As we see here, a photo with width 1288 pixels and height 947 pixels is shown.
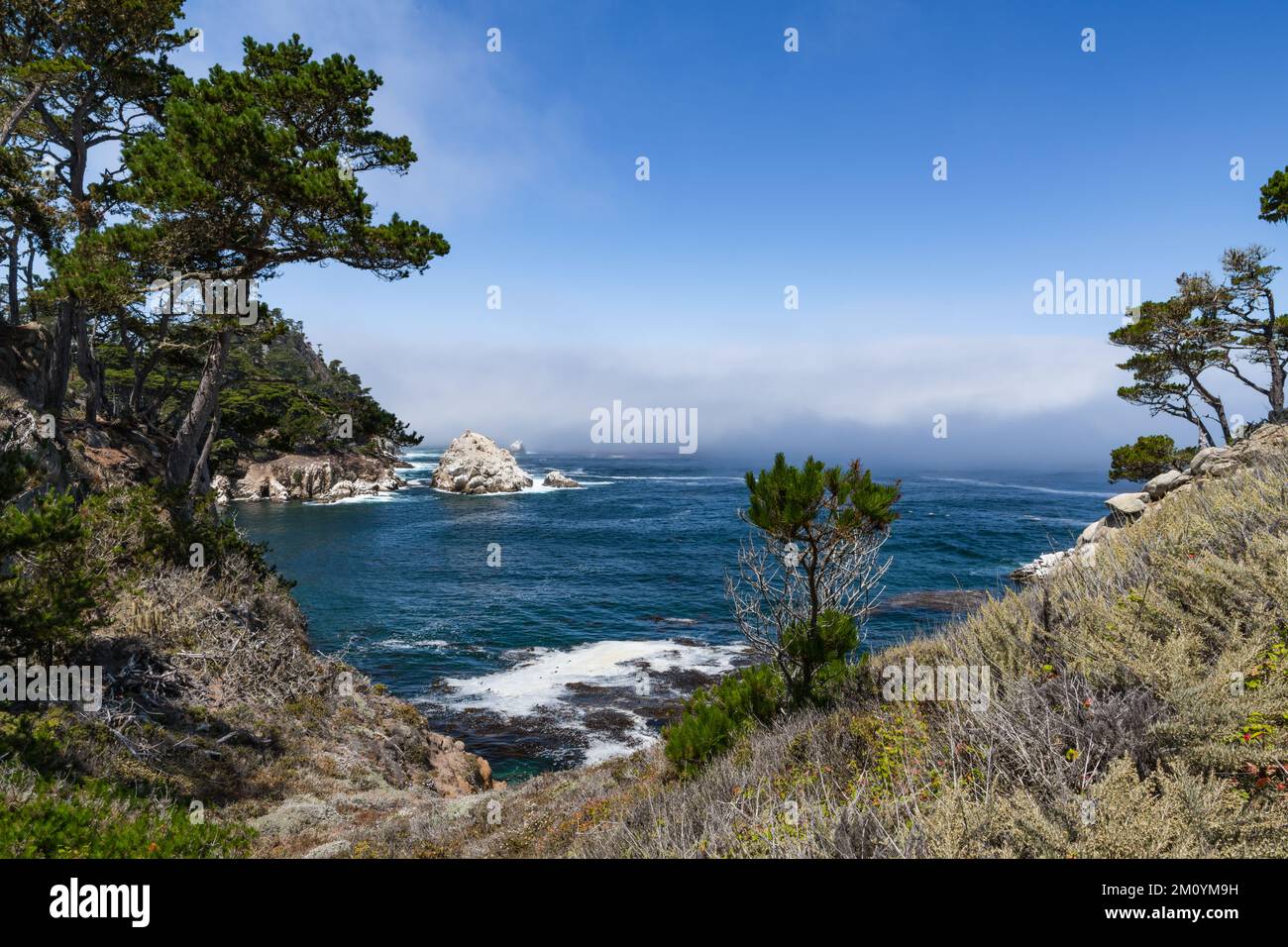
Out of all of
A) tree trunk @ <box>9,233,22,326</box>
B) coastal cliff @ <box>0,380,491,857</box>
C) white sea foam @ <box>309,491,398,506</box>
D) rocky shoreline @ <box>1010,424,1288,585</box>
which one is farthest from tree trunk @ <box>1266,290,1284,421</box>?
white sea foam @ <box>309,491,398,506</box>

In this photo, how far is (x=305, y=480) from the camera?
6241 centimetres

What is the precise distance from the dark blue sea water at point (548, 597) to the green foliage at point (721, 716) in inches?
161

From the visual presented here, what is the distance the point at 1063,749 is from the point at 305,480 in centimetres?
7125

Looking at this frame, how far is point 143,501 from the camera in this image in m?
12.0

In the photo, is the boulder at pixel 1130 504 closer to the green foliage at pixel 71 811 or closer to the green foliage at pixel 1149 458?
the green foliage at pixel 1149 458

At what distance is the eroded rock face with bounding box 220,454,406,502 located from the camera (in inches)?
2359

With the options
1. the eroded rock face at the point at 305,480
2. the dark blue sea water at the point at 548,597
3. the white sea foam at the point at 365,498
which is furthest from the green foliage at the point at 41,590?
the white sea foam at the point at 365,498

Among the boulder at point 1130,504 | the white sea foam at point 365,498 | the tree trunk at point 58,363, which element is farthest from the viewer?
the white sea foam at point 365,498

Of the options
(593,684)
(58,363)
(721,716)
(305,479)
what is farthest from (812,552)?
(305,479)

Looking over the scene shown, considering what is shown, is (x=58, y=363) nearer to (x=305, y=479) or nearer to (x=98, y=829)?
(x=98, y=829)

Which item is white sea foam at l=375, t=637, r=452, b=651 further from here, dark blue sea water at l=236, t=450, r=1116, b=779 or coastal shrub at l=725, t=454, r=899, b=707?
coastal shrub at l=725, t=454, r=899, b=707

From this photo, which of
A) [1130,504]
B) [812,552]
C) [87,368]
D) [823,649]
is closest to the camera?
[812,552]

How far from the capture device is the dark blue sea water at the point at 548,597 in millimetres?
17750
